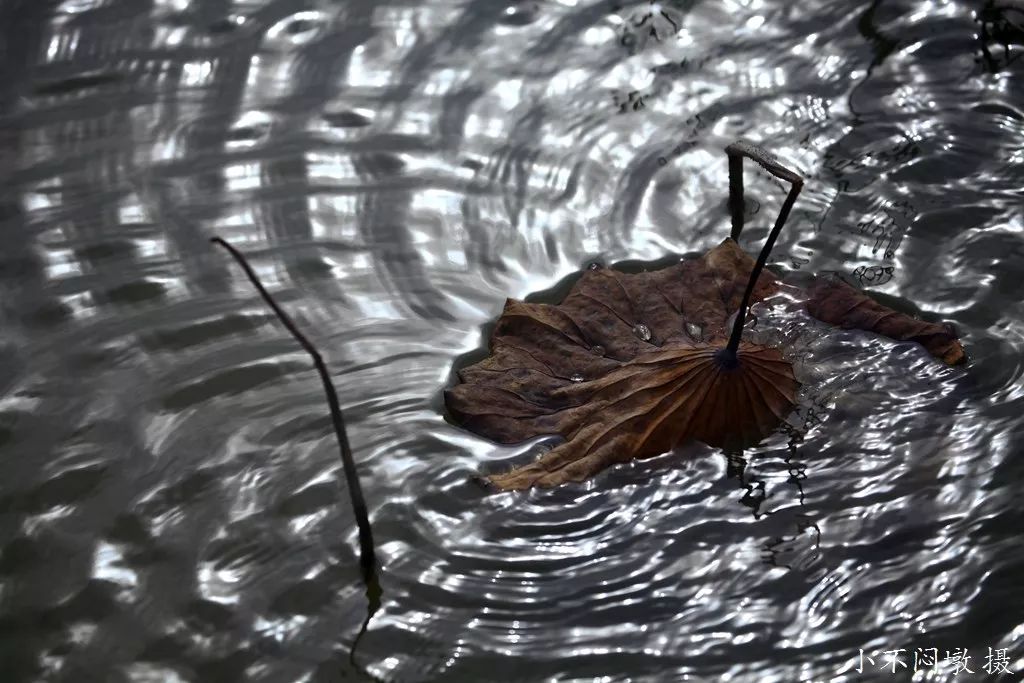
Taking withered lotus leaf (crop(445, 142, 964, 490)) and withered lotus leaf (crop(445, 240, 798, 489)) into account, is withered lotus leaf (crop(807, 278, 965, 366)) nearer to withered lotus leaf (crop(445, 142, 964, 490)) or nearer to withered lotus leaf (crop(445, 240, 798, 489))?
withered lotus leaf (crop(445, 142, 964, 490))

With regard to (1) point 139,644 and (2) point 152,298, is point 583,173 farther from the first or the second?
(1) point 139,644

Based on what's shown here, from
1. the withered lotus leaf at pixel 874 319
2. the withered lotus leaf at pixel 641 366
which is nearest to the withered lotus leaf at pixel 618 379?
the withered lotus leaf at pixel 641 366

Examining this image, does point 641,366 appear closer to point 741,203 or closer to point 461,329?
point 461,329

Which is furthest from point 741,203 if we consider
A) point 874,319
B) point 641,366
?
point 641,366

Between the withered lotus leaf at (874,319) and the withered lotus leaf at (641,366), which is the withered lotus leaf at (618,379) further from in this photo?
the withered lotus leaf at (874,319)

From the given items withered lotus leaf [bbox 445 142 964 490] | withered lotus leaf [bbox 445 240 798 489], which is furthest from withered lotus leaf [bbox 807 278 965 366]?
withered lotus leaf [bbox 445 240 798 489]

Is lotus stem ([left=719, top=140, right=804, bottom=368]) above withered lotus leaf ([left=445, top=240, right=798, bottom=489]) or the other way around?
above

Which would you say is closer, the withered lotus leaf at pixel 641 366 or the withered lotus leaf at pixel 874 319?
the withered lotus leaf at pixel 641 366

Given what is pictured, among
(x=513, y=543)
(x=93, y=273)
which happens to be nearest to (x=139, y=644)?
(x=513, y=543)

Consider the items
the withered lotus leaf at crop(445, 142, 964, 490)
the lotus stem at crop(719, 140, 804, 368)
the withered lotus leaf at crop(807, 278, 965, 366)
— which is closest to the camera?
the lotus stem at crop(719, 140, 804, 368)
